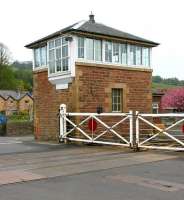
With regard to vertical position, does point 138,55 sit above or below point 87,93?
above

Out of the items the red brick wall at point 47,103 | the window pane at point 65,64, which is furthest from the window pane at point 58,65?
the red brick wall at point 47,103

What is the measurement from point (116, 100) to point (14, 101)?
68246 millimetres

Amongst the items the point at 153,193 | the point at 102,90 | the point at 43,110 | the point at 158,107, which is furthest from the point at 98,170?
the point at 158,107

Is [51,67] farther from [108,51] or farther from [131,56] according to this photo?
[131,56]

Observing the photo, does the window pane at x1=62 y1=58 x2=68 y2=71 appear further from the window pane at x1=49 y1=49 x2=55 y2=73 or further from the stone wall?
the stone wall

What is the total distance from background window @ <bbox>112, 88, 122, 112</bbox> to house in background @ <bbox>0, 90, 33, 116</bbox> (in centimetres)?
6290

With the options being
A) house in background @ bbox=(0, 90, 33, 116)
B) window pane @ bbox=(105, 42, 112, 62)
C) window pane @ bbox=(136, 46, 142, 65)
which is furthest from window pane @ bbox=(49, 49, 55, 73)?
house in background @ bbox=(0, 90, 33, 116)

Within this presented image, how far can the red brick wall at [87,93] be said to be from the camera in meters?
19.0

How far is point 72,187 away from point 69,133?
9.66 m

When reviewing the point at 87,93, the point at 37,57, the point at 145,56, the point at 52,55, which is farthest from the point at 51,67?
the point at 145,56

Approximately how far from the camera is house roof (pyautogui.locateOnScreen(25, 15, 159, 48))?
62.4 feet

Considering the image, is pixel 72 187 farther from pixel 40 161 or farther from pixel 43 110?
pixel 43 110

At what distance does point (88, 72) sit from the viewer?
62.8 feet

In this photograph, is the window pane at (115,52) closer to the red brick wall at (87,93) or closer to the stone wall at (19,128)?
the red brick wall at (87,93)
